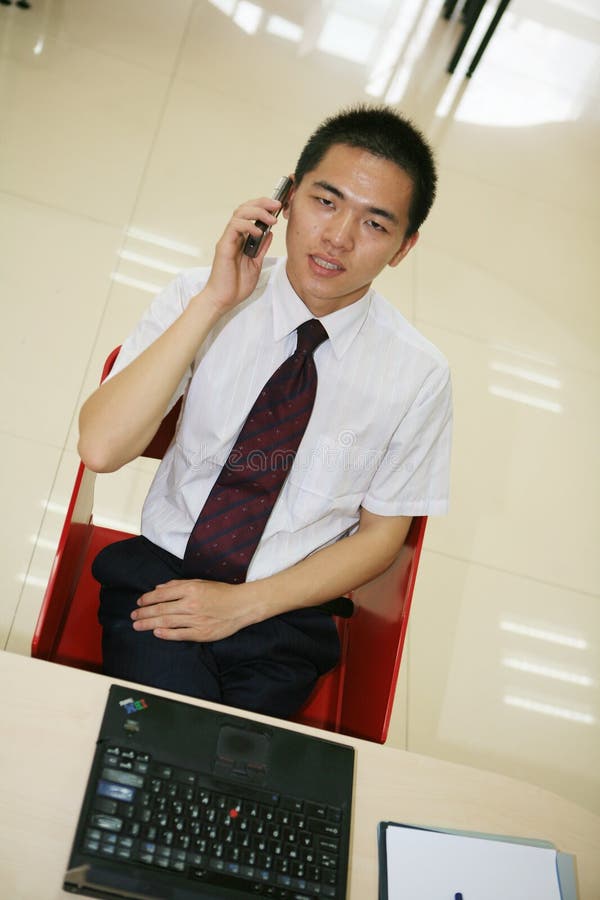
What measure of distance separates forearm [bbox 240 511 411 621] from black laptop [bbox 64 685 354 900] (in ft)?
1.43

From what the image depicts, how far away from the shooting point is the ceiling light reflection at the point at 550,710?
2293 millimetres

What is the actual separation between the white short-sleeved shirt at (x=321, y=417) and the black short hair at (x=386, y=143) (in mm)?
196

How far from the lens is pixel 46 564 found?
2.12m

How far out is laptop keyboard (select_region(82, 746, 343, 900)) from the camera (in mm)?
886

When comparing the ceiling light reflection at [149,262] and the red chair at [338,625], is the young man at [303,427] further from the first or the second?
the ceiling light reflection at [149,262]

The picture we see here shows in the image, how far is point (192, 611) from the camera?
4.54 ft

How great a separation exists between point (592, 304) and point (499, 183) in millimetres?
850

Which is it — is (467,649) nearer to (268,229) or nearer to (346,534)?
(346,534)

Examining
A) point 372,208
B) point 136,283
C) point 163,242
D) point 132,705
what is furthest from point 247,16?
point 132,705

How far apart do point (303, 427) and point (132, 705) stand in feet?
1.99

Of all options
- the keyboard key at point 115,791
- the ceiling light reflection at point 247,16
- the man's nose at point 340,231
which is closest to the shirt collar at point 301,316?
the man's nose at point 340,231

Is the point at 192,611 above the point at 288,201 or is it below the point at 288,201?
below

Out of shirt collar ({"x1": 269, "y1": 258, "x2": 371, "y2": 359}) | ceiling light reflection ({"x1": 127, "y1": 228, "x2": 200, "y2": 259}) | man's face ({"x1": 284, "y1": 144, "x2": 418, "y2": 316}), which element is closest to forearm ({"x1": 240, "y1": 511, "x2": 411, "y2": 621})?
shirt collar ({"x1": 269, "y1": 258, "x2": 371, "y2": 359})

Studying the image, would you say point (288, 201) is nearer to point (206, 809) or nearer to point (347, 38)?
point (206, 809)
